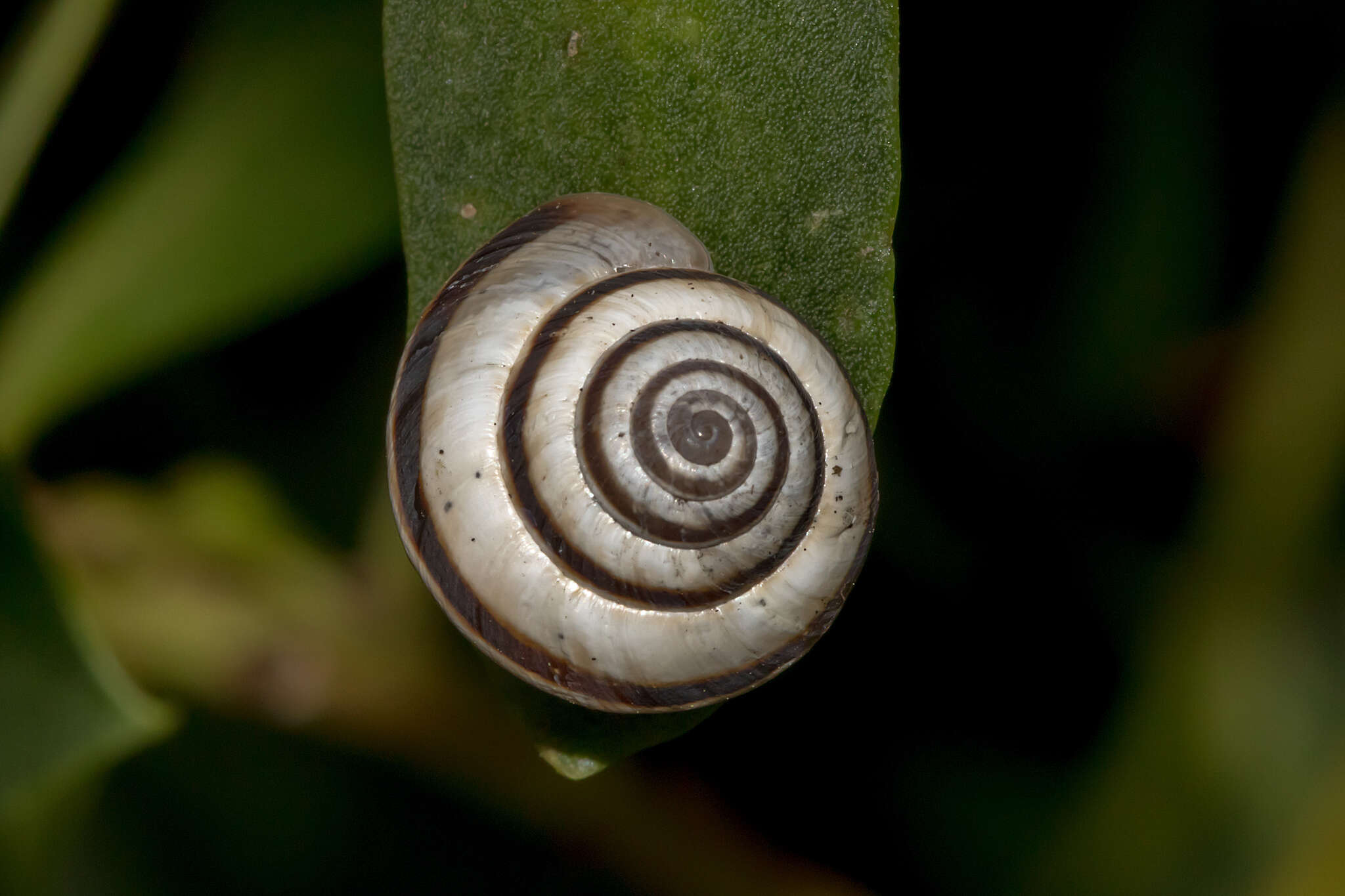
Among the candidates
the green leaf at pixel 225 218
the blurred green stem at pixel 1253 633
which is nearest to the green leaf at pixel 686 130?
the green leaf at pixel 225 218

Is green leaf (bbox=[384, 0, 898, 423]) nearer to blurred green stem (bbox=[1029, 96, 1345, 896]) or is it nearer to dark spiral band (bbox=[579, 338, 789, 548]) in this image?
dark spiral band (bbox=[579, 338, 789, 548])

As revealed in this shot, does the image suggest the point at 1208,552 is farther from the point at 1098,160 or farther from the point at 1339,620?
the point at 1098,160

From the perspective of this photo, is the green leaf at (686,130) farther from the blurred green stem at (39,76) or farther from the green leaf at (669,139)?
the blurred green stem at (39,76)

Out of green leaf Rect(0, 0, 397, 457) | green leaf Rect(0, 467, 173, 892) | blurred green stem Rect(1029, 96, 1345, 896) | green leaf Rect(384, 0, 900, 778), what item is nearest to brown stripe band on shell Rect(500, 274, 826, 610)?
green leaf Rect(384, 0, 900, 778)

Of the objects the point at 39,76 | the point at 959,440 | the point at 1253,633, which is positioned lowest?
the point at 1253,633

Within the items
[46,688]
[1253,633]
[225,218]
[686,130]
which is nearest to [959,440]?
[1253,633]

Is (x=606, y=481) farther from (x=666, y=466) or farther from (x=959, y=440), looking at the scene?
(x=959, y=440)
